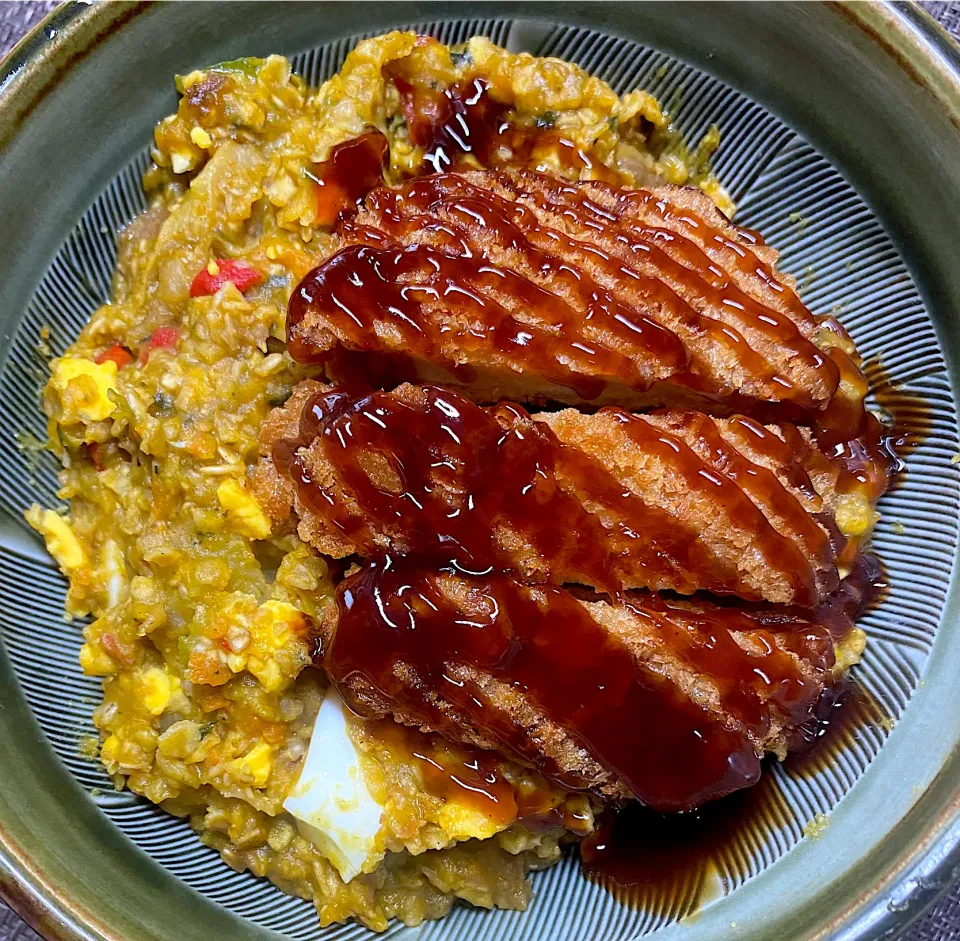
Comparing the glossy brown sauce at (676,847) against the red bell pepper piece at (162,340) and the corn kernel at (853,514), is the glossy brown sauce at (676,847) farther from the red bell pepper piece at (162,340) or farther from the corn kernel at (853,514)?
the red bell pepper piece at (162,340)

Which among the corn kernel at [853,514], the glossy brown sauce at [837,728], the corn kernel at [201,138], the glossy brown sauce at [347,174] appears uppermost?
the corn kernel at [853,514]

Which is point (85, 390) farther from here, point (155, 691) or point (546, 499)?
point (546, 499)

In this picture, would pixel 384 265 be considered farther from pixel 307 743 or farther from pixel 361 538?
pixel 307 743

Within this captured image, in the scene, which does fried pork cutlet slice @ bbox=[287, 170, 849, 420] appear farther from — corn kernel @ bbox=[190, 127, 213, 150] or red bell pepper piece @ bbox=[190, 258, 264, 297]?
corn kernel @ bbox=[190, 127, 213, 150]

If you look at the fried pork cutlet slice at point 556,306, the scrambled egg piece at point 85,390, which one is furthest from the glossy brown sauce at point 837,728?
the scrambled egg piece at point 85,390

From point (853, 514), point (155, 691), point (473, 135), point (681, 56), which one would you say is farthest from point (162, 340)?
point (853, 514)

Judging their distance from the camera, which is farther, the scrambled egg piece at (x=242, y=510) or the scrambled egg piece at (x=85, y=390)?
the scrambled egg piece at (x=85, y=390)

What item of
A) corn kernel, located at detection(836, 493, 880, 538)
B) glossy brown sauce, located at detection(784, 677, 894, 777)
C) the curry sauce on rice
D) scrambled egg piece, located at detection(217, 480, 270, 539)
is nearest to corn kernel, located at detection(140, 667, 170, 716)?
the curry sauce on rice
